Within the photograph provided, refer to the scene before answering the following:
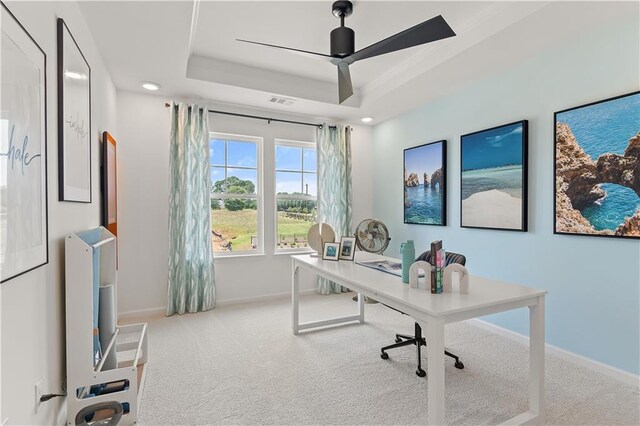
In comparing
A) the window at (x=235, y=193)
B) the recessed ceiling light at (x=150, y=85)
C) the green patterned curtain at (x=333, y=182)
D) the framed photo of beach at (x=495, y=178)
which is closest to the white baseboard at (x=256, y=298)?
the green patterned curtain at (x=333, y=182)

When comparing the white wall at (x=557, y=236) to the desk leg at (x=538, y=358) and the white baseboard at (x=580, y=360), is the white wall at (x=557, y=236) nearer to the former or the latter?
the white baseboard at (x=580, y=360)

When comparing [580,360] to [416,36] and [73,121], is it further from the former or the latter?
[73,121]

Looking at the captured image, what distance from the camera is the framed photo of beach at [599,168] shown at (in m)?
2.17

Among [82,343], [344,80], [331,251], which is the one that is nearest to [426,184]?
[331,251]

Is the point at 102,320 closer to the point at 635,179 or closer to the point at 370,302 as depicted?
the point at 370,302

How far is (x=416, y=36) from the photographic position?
1876 mm

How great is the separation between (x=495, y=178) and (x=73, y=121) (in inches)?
132

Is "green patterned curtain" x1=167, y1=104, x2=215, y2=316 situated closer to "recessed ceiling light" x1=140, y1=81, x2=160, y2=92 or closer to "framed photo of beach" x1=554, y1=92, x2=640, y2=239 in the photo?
"recessed ceiling light" x1=140, y1=81, x2=160, y2=92

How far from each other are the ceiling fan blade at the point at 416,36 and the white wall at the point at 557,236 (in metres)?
1.44

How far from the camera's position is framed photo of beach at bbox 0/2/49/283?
1.10 metres

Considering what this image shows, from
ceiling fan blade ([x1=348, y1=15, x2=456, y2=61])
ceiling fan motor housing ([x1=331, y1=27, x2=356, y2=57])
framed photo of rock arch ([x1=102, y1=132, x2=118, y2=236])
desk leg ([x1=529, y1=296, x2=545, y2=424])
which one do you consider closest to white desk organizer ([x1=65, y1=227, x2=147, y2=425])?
framed photo of rock arch ([x1=102, y1=132, x2=118, y2=236])

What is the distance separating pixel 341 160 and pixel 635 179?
10.1 ft

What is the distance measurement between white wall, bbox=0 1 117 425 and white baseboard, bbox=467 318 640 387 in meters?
3.39

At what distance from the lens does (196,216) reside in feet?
12.3
